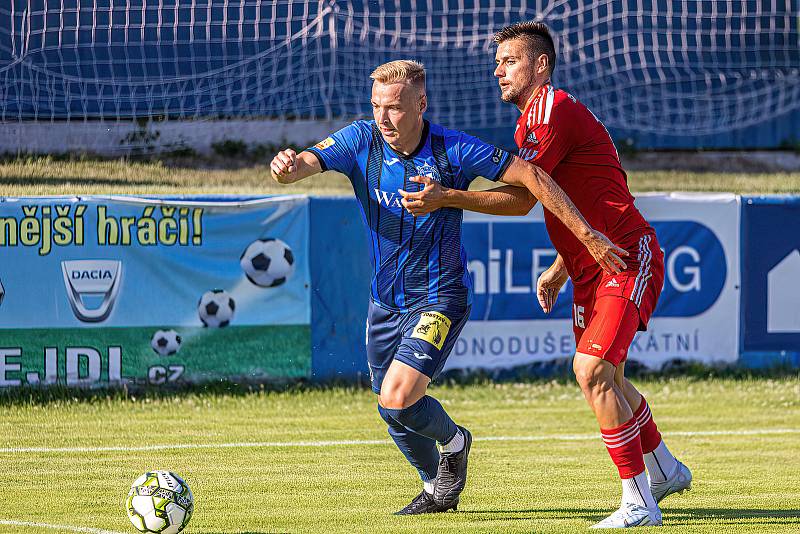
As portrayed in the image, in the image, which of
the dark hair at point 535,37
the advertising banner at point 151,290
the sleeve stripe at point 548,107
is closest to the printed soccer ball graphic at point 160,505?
the sleeve stripe at point 548,107

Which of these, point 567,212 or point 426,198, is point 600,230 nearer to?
point 567,212

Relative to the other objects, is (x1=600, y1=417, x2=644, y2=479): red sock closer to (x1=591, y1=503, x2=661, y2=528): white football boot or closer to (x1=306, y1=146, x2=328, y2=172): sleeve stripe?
(x1=591, y1=503, x2=661, y2=528): white football boot

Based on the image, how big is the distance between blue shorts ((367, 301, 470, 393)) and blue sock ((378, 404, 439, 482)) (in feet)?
0.78

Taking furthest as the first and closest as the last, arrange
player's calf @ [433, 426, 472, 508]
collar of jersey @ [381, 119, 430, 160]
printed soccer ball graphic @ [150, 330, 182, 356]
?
1. printed soccer ball graphic @ [150, 330, 182, 356]
2. player's calf @ [433, 426, 472, 508]
3. collar of jersey @ [381, 119, 430, 160]

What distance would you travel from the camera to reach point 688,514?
253 inches

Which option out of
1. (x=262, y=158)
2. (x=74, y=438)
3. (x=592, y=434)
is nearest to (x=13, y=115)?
(x=262, y=158)

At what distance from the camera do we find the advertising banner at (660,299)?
1102cm

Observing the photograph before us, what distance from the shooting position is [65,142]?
41.3 feet

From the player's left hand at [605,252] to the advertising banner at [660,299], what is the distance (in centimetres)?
506

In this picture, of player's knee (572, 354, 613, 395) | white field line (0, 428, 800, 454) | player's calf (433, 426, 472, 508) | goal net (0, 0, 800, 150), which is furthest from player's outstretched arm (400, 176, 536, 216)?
goal net (0, 0, 800, 150)

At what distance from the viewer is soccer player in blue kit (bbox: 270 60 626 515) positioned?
5.96 meters

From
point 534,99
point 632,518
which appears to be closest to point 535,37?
point 534,99

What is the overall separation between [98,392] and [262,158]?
4.74m

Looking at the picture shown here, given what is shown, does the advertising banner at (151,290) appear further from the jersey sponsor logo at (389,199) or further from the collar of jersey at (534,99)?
the collar of jersey at (534,99)
